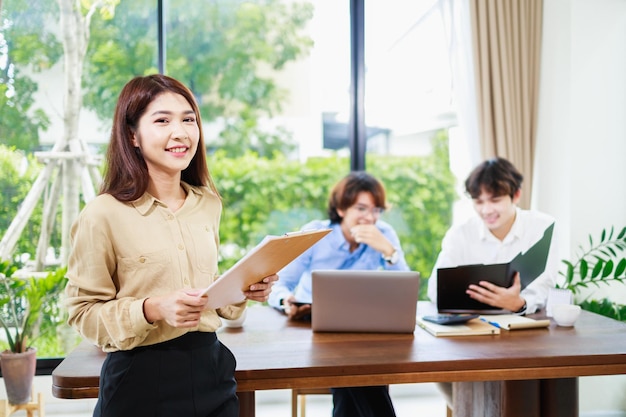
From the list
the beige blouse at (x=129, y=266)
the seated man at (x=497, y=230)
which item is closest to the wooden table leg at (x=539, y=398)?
the seated man at (x=497, y=230)

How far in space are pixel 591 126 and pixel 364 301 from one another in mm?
1961

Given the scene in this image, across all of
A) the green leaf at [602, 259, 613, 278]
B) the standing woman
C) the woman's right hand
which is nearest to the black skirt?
the standing woman

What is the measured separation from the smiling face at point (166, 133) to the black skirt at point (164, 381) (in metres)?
0.43

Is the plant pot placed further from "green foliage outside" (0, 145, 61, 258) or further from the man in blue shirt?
the man in blue shirt

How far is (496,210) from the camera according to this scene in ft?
9.29

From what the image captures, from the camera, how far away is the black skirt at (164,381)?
1519 millimetres

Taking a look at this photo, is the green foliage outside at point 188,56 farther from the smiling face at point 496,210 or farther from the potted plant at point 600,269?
the potted plant at point 600,269

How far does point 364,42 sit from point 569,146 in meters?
1.31

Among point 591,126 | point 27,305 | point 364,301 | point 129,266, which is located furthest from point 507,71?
point 27,305

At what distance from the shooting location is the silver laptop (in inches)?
86.1

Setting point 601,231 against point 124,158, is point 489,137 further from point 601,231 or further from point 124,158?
point 124,158

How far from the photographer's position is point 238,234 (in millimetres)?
4039

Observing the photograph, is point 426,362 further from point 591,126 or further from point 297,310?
point 591,126

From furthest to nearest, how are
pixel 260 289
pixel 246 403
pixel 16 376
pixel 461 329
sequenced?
pixel 16 376 → pixel 461 329 → pixel 246 403 → pixel 260 289
